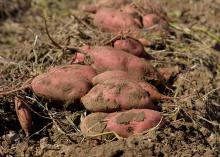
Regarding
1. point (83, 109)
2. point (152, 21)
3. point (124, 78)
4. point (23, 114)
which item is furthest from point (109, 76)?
point (152, 21)

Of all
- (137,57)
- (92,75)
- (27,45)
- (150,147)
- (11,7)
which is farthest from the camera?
(11,7)

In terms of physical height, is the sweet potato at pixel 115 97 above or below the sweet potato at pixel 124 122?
above

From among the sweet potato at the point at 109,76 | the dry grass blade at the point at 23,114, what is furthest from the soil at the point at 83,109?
the sweet potato at the point at 109,76

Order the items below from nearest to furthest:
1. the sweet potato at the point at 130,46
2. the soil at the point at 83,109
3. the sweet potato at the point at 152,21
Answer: the soil at the point at 83,109 < the sweet potato at the point at 130,46 < the sweet potato at the point at 152,21

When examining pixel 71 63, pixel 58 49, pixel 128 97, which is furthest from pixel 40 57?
pixel 128 97

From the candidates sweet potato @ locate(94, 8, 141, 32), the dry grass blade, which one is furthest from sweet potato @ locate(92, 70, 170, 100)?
sweet potato @ locate(94, 8, 141, 32)

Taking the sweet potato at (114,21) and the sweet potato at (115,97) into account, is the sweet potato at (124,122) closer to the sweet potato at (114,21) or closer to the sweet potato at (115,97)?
the sweet potato at (115,97)

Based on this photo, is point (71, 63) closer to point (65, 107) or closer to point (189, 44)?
point (65, 107)

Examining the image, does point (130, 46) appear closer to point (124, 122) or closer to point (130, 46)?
point (130, 46)
